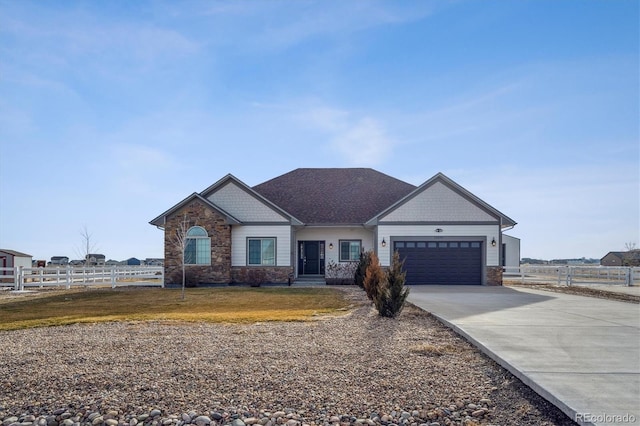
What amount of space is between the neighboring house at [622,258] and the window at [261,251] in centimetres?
3360

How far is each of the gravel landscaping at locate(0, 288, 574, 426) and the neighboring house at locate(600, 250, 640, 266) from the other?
128 ft

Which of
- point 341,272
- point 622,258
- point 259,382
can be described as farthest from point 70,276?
point 622,258

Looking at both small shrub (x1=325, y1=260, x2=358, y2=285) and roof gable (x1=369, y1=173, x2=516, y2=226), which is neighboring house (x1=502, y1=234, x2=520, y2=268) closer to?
roof gable (x1=369, y1=173, x2=516, y2=226)

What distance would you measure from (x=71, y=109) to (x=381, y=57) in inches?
446

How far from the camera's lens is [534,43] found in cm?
1359

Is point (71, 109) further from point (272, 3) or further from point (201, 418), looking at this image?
point (201, 418)

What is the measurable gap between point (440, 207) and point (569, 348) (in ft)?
50.6

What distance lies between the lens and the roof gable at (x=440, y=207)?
71.1 ft

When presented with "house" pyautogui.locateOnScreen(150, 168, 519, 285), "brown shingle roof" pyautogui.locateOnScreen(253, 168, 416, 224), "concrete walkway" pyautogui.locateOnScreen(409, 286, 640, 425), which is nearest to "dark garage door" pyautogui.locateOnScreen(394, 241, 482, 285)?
"house" pyautogui.locateOnScreen(150, 168, 519, 285)

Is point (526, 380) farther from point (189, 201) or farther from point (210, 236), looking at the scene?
point (189, 201)

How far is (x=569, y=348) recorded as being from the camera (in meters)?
6.71

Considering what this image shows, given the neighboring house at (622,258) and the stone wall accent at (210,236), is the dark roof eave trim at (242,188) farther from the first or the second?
the neighboring house at (622,258)

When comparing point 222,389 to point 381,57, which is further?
point 381,57

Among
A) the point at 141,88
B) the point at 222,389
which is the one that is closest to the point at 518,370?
the point at 222,389
